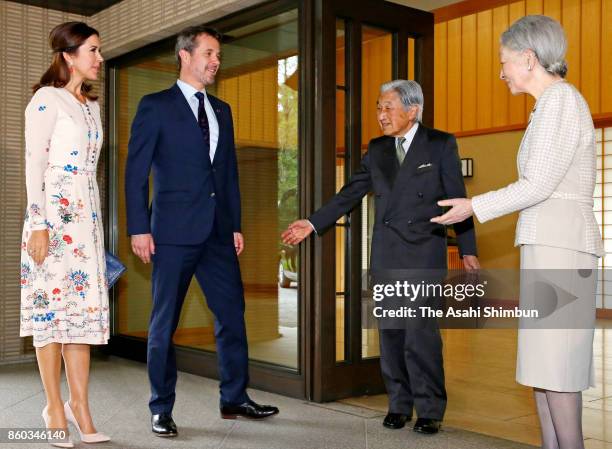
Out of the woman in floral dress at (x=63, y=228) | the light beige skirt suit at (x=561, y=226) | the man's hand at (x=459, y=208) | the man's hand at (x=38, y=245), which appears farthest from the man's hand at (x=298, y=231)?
the light beige skirt suit at (x=561, y=226)

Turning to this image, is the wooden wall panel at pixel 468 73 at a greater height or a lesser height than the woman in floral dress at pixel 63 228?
greater

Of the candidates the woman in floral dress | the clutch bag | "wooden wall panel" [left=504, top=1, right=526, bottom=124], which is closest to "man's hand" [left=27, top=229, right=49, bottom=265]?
the woman in floral dress

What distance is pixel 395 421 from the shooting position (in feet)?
9.75

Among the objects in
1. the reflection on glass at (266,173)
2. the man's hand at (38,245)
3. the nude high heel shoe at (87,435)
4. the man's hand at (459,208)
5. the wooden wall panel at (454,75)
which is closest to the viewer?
the man's hand at (459,208)

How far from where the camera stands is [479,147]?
29.2 feet

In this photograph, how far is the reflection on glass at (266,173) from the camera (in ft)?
11.8

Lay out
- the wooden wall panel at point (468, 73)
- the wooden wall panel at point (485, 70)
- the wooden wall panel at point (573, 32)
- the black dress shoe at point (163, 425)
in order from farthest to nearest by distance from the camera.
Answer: the wooden wall panel at point (468, 73) < the wooden wall panel at point (485, 70) < the wooden wall panel at point (573, 32) < the black dress shoe at point (163, 425)

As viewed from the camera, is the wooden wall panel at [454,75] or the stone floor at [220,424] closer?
the stone floor at [220,424]

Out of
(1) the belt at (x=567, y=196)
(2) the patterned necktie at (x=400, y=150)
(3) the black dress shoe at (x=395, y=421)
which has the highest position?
(2) the patterned necktie at (x=400, y=150)

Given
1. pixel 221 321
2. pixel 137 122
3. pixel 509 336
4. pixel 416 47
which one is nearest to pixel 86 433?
→ pixel 221 321

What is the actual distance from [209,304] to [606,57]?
6.06 m

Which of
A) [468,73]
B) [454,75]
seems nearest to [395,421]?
[468,73]

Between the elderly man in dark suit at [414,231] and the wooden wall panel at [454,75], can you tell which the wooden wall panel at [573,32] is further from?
the elderly man in dark suit at [414,231]

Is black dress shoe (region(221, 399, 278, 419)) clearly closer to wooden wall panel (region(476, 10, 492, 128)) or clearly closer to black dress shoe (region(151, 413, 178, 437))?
black dress shoe (region(151, 413, 178, 437))
